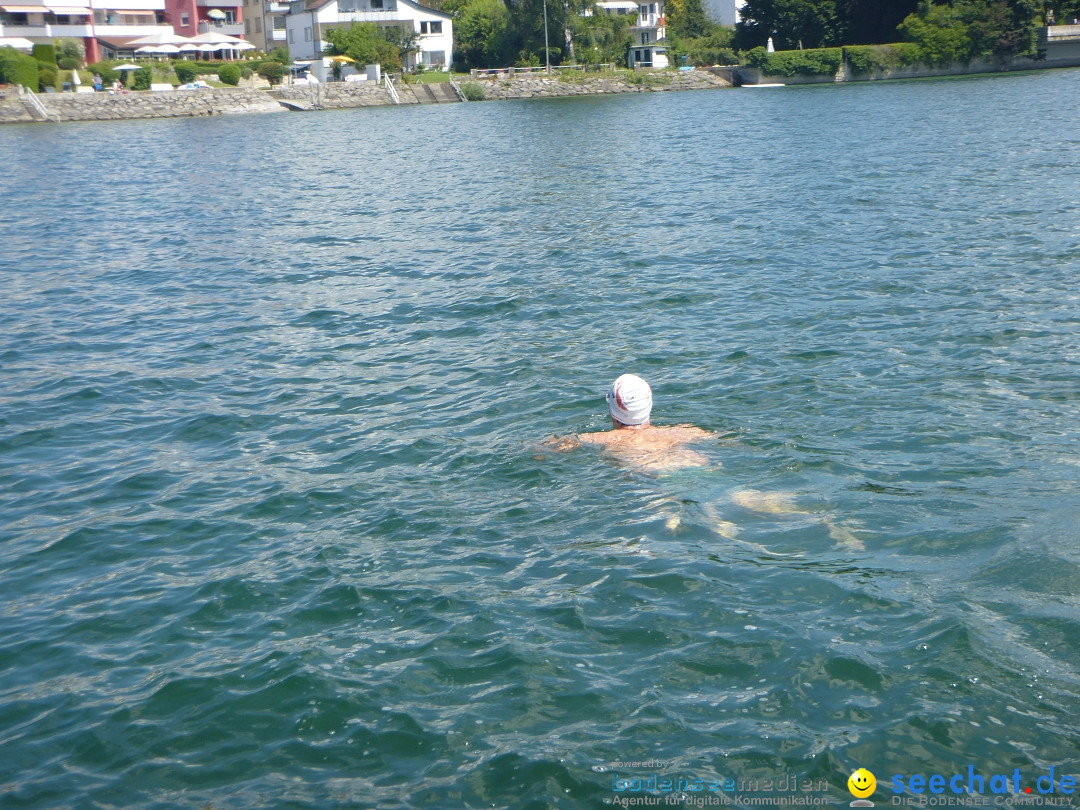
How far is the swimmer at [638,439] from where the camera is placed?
8.16 metres

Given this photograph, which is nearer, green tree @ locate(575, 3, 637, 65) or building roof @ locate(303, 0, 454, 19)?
green tree @ locate(575, 3, 637, 65)

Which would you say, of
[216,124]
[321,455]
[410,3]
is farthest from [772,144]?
[410,3]

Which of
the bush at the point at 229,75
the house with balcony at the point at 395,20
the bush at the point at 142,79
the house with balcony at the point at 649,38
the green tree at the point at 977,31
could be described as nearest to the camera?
the bush at the point at 142,79

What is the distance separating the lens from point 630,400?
322 inches

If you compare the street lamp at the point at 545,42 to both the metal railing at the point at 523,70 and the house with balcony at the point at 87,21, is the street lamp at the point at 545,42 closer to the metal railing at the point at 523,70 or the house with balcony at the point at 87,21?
the metal railing at the point at 523,70

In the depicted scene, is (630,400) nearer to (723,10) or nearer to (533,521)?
(533,521)

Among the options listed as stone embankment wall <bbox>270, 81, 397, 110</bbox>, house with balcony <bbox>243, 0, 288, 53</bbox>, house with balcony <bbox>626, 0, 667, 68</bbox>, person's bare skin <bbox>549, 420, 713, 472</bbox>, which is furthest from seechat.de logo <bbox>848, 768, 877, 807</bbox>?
house with balcony <bbox>243, 0, 288, 53</bbox>

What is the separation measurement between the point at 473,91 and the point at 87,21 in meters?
39.4

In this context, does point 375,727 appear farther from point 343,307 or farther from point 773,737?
point 343,307

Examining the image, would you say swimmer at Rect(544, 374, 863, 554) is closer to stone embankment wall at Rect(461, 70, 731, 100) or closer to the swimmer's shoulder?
the swimmer's shoulder

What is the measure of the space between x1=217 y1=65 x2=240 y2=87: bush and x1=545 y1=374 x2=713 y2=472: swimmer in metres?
70.7

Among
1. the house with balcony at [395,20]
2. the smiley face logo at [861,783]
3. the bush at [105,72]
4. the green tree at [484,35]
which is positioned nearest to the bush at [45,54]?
the bush at [105,72]

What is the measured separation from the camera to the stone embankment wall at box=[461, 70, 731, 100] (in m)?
75.2

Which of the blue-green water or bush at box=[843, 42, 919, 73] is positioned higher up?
bush at box=[843, 42, 919, 73]
